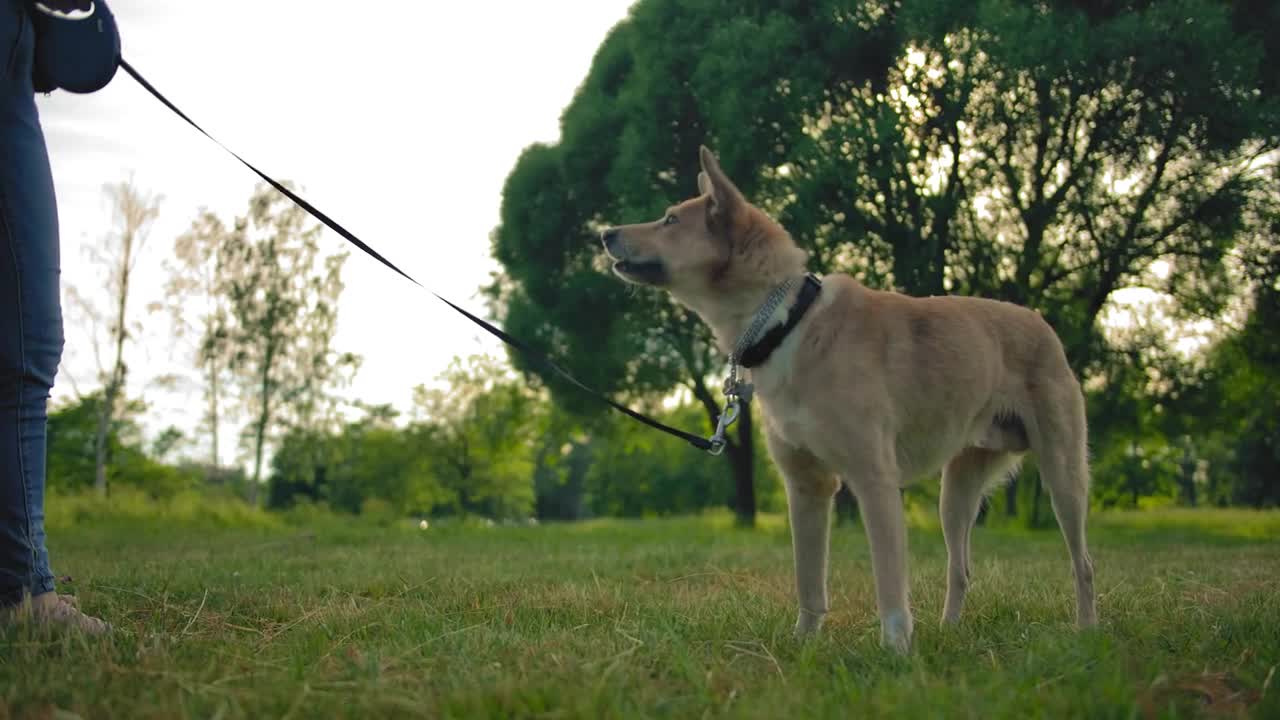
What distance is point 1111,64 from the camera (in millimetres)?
13930

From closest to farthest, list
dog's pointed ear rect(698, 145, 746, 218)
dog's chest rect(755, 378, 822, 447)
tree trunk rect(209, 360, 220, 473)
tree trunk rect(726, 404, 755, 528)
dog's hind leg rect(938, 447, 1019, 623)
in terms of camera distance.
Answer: dog's chest rect(755, 378, 822, 447) → dog's pointed ear rect(698, 145, 746, 218) → dog's hind leg rect(938, 447, 1019, 623) → tree trunk rect(726, 404, 755, 528) → tree trunk rect(209, 360, 220, 473)

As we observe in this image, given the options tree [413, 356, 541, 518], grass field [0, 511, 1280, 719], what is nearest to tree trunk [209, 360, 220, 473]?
tree [413, 356, 541, 518]

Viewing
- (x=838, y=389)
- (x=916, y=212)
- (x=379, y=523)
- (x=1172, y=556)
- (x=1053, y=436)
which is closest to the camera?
(x=838, y=389)

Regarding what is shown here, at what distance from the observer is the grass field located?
2.37 metres

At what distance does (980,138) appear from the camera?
15.4 metres

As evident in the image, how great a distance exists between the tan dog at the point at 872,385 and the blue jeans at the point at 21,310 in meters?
2.21

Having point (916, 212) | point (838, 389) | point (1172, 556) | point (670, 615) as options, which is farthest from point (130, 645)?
point (916, 212)

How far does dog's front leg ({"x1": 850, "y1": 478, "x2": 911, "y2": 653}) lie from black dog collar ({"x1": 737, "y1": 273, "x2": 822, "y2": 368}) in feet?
→ 2.08

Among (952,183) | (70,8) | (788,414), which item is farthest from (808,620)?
(952,183)

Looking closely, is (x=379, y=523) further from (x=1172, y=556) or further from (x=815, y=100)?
(x=1172, y=556)

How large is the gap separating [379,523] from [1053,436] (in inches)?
670

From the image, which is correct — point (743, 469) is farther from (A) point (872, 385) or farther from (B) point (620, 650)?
(B) point (620, 650)

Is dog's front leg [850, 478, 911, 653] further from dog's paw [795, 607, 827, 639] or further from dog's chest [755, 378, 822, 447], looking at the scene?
dog's paw [795, 607, 827, 639]

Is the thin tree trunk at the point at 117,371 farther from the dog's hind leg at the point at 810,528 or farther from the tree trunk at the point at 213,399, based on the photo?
the dog's hind leg at the point at 810,528
